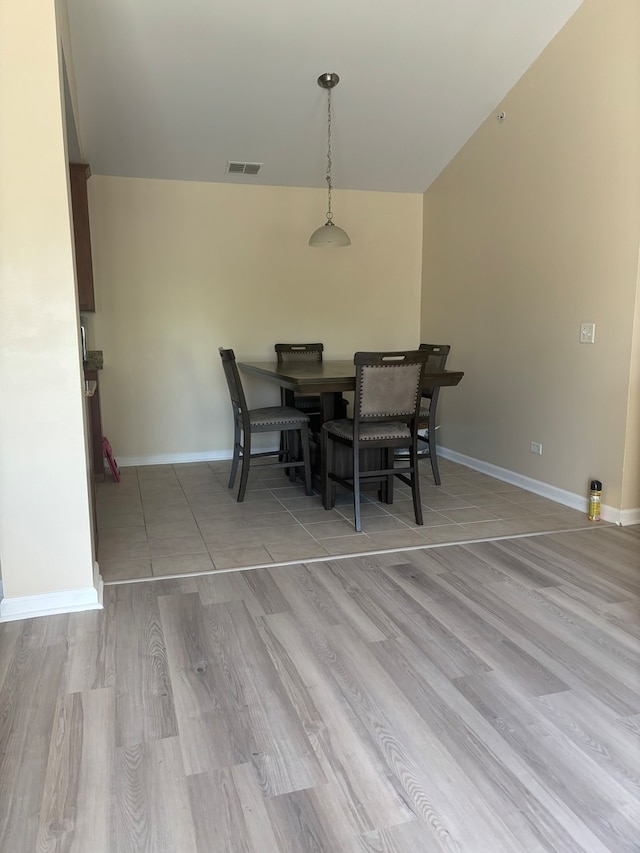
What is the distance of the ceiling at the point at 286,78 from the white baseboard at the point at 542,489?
2.46 metres

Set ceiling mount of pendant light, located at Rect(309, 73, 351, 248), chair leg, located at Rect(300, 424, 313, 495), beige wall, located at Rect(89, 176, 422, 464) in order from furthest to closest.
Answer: beige wall, located at Rect(89, 176, 422, 464) → chair leg, located at Rect(300, 424, 313, 495) → ceiling mount of pendant light, located at Rect(309, 73, 351, 248)

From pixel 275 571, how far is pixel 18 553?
3.62ft

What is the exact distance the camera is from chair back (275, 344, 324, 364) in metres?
5.20

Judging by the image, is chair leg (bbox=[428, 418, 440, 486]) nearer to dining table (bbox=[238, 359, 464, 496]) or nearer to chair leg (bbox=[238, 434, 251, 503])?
dining table (bbox=[238, 359, 464, 496])

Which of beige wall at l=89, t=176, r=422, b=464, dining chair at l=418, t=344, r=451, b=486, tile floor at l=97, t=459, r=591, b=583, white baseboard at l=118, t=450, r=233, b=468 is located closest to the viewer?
tile floor at l=97, t=459, r=591, b=583

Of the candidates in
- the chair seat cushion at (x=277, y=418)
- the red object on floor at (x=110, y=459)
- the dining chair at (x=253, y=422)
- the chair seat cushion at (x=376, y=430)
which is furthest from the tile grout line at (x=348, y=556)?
the red object on floor at (x=110, y=459)

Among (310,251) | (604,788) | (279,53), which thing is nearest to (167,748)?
(604,788)

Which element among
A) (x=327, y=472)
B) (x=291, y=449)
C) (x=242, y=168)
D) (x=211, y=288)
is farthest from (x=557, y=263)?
(x=211, y=288)

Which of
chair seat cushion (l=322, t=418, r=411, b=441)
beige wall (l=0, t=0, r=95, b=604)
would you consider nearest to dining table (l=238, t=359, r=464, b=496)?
chair seat cushion (l=322, t=418, r=411, b=441)

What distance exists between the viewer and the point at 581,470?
151 inches

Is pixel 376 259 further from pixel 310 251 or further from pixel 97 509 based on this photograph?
pixel 97 509

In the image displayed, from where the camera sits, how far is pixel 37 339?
2.40m

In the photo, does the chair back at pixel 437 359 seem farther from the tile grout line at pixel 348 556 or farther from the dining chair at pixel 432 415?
the tile grout line at pixel 348 556

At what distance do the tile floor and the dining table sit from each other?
29 cm
